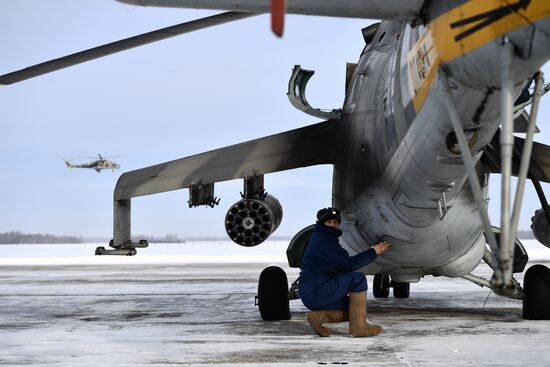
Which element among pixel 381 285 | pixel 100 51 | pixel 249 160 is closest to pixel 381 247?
pixel 249 160

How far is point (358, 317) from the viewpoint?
335 inches

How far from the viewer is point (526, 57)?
211 inches

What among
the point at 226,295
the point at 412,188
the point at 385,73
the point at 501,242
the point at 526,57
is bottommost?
the point at 226,295

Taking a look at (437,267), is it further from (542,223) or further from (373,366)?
(373,366)

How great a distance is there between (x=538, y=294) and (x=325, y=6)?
245 inches

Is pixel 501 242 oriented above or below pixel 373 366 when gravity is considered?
above

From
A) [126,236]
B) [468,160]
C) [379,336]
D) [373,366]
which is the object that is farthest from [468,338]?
[126,236]

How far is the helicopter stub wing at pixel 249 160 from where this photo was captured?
11.1m

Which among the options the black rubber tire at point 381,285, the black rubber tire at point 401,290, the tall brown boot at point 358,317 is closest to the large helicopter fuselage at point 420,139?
the tall brown boot at point 358,317

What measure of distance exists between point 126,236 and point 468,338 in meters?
6.40

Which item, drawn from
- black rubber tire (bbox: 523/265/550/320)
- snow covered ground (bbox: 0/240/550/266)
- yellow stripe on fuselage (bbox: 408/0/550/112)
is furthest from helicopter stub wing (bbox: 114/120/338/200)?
snow covered ground (bbox: 0/240/550/266)

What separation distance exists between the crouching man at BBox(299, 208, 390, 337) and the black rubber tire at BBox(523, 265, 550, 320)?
91.6 inches

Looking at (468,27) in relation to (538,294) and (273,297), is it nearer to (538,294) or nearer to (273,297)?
(538,294)

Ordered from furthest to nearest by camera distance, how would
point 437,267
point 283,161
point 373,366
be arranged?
point 283,161
point 437,267
point 373,366
